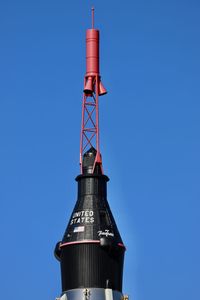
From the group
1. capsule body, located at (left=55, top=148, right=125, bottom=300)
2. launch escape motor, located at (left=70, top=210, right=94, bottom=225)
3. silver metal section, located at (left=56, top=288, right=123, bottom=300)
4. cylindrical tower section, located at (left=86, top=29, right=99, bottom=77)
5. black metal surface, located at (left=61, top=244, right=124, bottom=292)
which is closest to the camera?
silver metal section, located at (left=56, top=288, right=123, bottom=300)

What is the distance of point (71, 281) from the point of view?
6993 inches

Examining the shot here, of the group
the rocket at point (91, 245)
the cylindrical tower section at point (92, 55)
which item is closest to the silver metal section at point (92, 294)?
the rocket at point (91, 245)

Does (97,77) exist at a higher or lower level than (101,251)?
higher

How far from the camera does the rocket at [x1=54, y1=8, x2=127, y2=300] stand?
176m

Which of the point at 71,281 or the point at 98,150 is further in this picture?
the point at 98,150

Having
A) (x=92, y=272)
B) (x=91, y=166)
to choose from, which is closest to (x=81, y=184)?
(x=91, y=166)

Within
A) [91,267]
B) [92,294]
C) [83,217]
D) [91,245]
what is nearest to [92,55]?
[83,217]

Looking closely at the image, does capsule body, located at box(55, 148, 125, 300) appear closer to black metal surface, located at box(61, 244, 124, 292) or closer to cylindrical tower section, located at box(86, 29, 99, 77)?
black metal surface, located at box(61, 244, 124, 292)

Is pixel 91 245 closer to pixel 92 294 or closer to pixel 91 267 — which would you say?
pixel 91 267

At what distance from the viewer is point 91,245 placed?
582ft

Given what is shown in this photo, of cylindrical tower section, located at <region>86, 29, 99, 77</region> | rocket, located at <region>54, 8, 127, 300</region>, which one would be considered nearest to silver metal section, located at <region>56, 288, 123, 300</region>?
rocket, located at <region>54, 8, 127, 300</region>
